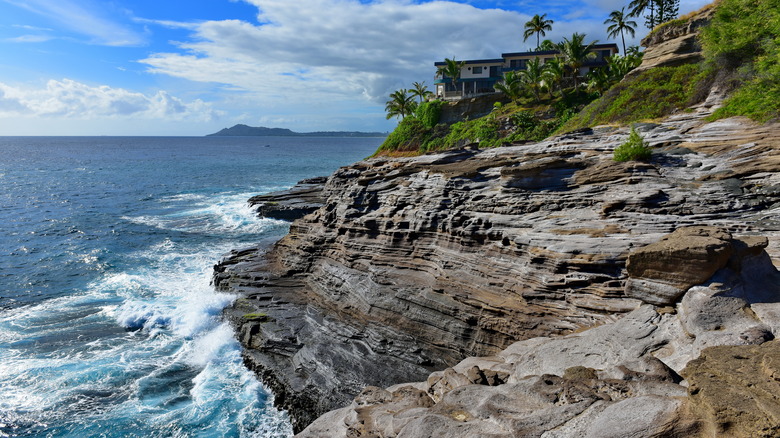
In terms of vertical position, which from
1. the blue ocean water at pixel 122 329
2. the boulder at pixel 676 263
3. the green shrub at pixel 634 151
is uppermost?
the green shrub at pixel 634 151

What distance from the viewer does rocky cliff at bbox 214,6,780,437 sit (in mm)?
9070

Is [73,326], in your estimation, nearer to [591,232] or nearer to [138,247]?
[138,247]

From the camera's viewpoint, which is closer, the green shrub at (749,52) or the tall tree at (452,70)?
the green shrub at (749,52)

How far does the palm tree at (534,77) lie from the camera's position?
56656 mm

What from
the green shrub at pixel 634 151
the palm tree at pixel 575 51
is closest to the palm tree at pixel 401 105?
the palm tree at pixel 575 51

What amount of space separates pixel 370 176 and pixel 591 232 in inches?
611

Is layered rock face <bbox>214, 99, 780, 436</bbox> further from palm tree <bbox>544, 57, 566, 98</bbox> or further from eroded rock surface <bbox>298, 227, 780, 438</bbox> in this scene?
palm tree <bbox>544, 57, 566, 98</bbox>

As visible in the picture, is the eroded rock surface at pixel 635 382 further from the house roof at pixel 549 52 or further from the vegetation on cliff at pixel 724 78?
the house roof at pixel 549 52

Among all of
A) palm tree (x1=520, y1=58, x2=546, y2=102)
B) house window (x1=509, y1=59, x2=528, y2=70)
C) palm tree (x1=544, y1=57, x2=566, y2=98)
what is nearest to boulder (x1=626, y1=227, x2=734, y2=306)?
palm tree (x1=544, y1=57, x2=566, y2=98)

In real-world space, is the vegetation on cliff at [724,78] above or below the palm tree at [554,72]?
below

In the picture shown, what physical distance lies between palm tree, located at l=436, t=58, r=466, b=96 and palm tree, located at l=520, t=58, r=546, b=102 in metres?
18.2

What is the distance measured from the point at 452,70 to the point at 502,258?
6276 centimetres

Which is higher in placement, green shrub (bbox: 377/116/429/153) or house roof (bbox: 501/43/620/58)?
house roof (bbox: 501/43/620/58)

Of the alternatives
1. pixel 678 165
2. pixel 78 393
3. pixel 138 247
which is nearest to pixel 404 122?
pixel 138 247
